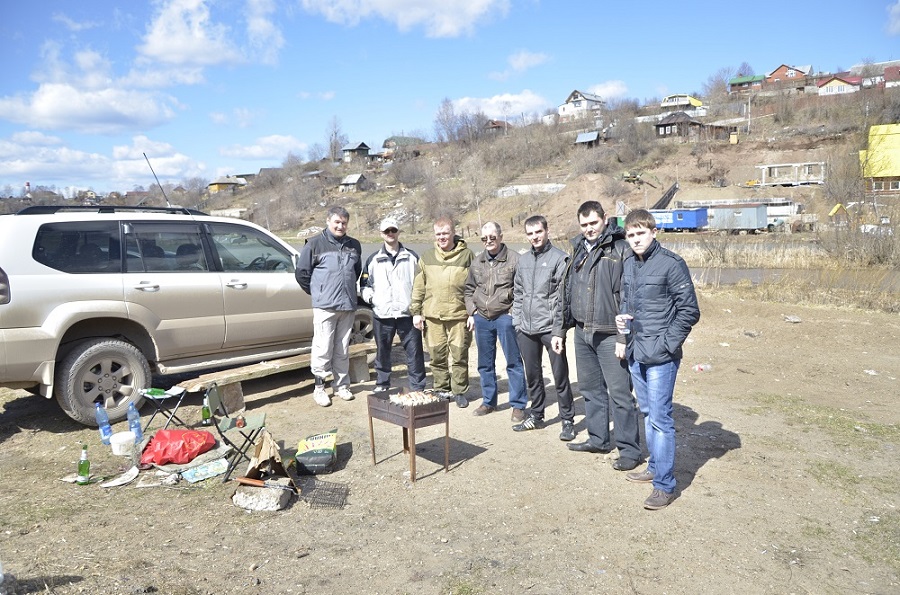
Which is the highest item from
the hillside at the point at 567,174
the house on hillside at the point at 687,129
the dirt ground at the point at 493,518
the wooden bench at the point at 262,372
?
the house on hillside at the point at 687,129

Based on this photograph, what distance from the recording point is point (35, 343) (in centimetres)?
565

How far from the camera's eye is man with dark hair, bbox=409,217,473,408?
255 inches

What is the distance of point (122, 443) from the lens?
5500 mm

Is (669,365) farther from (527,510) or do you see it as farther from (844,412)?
(844,412)

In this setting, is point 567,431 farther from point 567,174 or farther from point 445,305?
point 567,174

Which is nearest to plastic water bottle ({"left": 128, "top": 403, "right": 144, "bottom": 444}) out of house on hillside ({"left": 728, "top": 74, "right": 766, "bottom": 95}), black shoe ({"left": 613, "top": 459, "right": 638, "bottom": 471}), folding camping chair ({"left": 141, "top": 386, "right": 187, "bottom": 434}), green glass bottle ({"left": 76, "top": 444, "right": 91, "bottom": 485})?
folding camping chair ({"left": 141, "top": 386, "right": 187, "bottom": 434})

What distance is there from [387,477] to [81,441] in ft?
9.78

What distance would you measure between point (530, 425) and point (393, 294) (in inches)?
78.4

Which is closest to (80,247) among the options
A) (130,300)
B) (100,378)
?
(130,300)

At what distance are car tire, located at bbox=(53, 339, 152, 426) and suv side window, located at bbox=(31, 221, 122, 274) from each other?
2.35 feet

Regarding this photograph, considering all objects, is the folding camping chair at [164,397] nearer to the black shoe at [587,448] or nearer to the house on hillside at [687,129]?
the black shoe at [587,448]

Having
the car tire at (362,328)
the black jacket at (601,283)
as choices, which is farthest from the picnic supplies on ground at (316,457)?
the car tire at (362,328)

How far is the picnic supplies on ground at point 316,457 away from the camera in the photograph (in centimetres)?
514

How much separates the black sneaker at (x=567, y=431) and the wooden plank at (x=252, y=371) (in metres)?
2.82
